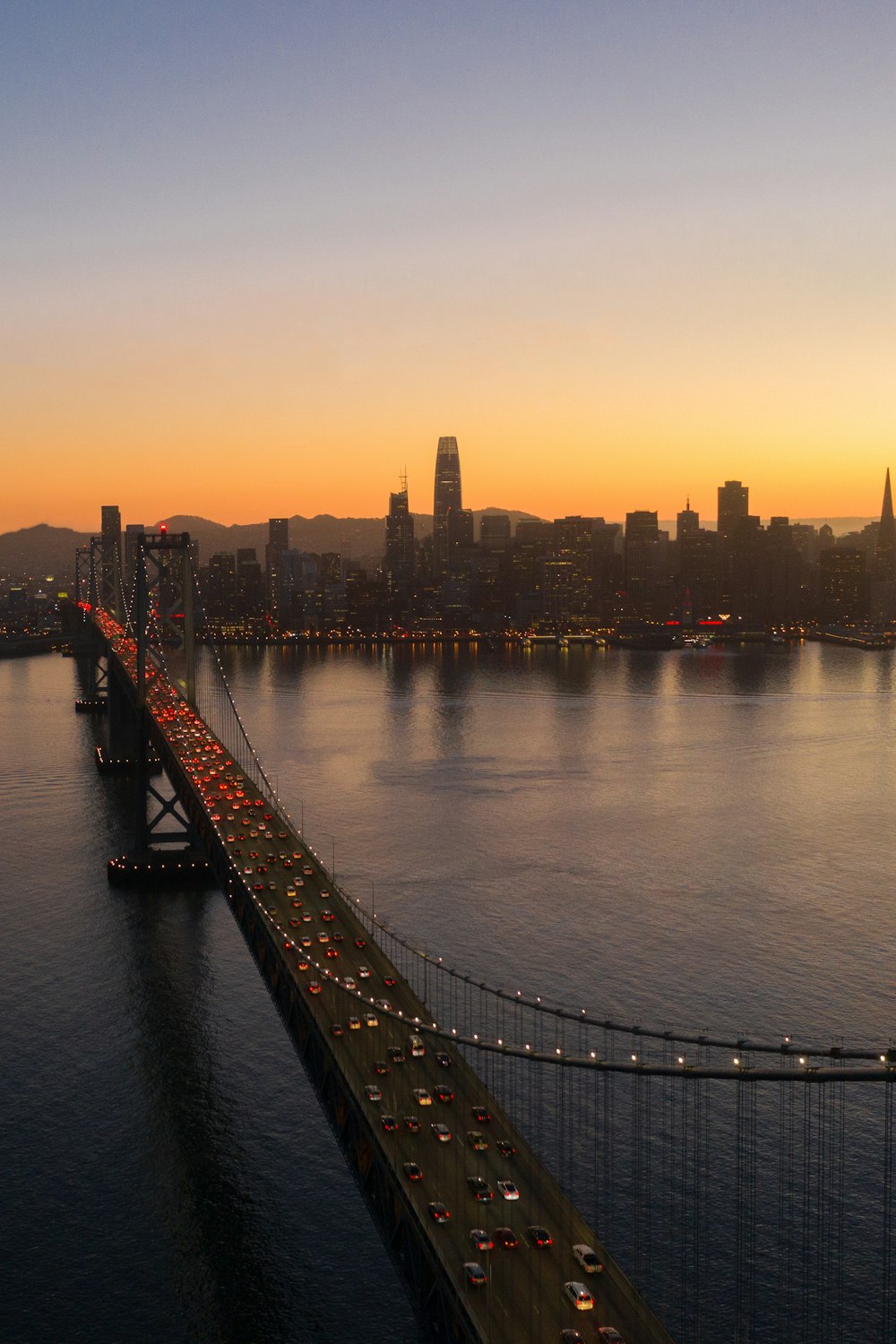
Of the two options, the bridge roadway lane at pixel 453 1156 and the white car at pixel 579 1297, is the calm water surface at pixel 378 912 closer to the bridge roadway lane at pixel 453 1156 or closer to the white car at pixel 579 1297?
the bridge roadway lane at pixel 453 1156

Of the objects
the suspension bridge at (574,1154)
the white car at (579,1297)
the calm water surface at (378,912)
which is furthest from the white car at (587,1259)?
the calm water surface at (378,912)

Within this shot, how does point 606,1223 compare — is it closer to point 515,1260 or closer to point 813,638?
point 515,1260

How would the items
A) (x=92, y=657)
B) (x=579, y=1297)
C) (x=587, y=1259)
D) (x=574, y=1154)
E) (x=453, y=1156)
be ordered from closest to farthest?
(x=579, y=1297) → (x=587, y=1259) → (x=453, y=1156) → (x=574, y=1154) → (x=92, y=657)

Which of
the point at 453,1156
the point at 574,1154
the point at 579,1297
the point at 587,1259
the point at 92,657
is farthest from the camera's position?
the point at 92,657

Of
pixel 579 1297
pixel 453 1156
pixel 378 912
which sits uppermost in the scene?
pixel 453 1156

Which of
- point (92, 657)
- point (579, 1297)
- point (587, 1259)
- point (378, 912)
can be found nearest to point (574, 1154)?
point (587, 1259)

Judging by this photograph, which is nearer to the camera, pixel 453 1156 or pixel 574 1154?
pixel 453 1156

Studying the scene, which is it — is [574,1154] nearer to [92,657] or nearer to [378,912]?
[378,912]
